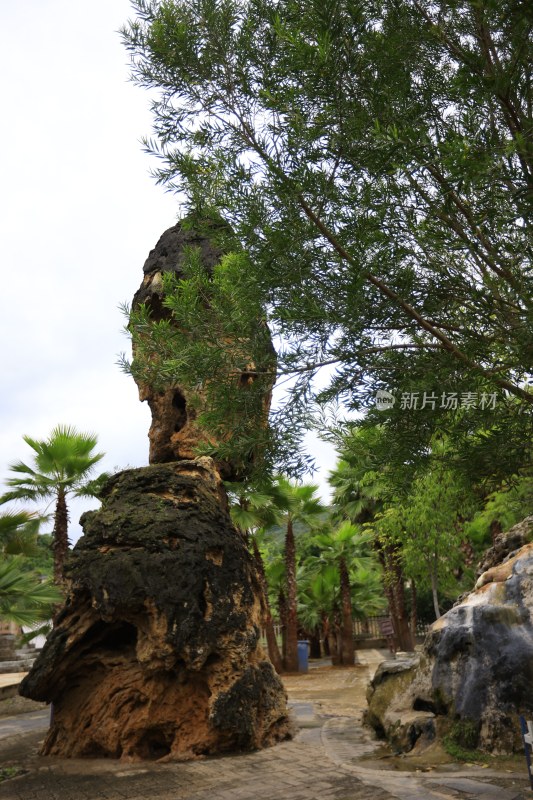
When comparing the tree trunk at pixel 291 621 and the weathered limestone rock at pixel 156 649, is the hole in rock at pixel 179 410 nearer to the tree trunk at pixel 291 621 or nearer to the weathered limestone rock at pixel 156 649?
the weathered limestone rock at pixel 156 649

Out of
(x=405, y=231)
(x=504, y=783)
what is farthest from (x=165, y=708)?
(x=405, y=231)

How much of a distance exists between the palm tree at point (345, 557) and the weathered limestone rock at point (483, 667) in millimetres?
14972

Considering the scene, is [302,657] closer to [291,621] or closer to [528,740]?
[291,621]

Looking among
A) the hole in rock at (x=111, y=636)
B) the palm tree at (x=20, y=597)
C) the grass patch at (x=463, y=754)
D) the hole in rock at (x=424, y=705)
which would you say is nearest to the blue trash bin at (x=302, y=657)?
the palm tree at (x=20, y=597)

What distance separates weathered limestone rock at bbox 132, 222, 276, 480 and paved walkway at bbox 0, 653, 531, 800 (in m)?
4.14

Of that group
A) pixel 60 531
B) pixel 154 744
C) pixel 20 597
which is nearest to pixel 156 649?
pixel 154 744

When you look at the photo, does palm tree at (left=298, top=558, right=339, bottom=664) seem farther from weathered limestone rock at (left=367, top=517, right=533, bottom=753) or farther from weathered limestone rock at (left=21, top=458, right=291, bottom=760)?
weathered limestone rock at (left=367, top=517, right=533, bottom=753)

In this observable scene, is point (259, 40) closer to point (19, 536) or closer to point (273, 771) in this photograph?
point (273, 771)

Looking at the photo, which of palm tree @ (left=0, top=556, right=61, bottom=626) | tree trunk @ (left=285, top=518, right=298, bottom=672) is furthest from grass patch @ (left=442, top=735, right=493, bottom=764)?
tree trunk @ (left=285, top=518, right=298, bottom=672)

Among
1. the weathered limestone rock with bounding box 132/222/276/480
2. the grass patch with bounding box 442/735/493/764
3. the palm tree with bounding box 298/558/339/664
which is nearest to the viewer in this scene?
the grass patch with bounding box 442/735/493/764

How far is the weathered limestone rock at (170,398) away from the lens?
1134 cm

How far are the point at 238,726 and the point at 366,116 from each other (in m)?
7.27

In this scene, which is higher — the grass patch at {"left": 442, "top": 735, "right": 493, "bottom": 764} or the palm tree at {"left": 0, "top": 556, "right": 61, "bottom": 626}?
the palm tree at {"left": 0, "top": 556, "right": 61, "bottom": 626}

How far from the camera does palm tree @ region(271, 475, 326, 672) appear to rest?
20.0 meters
